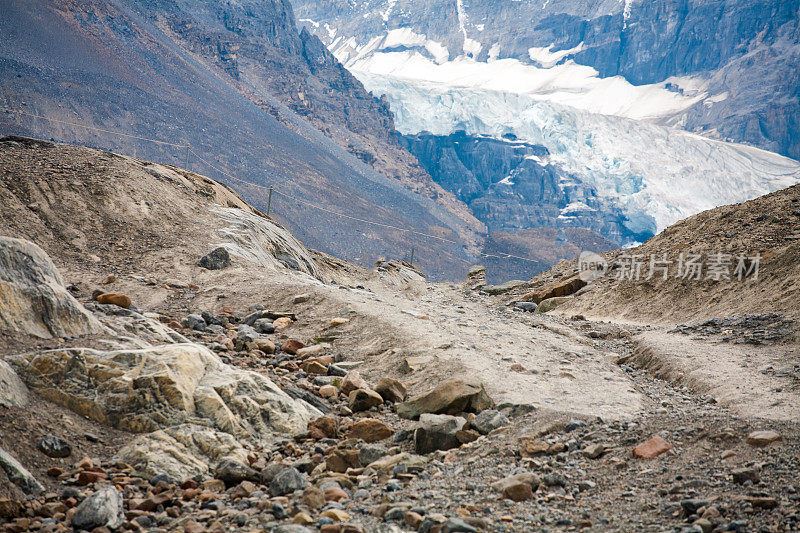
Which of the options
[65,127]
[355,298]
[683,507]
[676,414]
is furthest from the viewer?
[65,127]

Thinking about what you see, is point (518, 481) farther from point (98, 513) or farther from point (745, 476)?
point (98, 513)

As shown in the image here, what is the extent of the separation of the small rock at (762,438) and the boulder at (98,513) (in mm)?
4318

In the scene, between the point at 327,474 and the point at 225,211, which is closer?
the point at 327,474

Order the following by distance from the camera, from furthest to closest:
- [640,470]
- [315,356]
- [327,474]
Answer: [315,356], [327,474], [640,470]

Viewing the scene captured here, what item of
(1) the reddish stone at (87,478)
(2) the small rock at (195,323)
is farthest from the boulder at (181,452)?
(2) the small rock at (195,323)

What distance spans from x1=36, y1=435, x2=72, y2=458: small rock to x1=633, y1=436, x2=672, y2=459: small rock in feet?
13.7

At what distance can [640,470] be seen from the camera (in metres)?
3.90

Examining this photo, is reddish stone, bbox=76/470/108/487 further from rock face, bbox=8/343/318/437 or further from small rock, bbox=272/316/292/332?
small rock, bbox=272/316/292/332

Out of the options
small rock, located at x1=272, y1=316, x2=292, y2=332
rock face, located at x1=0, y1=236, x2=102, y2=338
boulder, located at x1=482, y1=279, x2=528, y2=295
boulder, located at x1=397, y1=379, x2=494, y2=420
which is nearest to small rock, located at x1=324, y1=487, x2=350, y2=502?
boulder, located at x1=397, y1=379, x2=494, y2=420

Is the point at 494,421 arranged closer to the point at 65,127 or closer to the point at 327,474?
the point at 327,474

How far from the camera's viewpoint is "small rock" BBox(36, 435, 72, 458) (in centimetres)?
393

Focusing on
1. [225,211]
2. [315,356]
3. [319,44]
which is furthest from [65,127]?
[319,44]

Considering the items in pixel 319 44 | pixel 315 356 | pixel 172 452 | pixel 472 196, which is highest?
pixel 319 44

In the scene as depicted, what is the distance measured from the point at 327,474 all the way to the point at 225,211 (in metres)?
11.1
